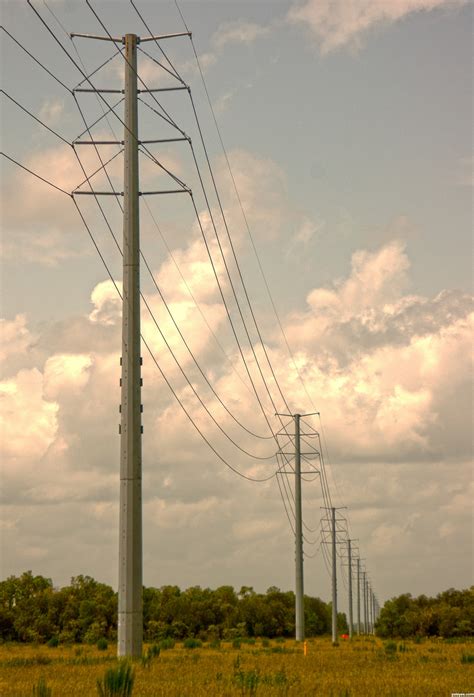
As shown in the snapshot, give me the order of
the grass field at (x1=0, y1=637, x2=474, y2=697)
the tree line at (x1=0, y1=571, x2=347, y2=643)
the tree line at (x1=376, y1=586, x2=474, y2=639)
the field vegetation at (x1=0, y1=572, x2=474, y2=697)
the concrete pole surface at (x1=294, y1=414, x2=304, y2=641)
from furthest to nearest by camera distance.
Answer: the tree line at (x1=376, y1=586, x2=474, y2=639)
the tree line at (x1=0, y1=571, x2=347, y2=643)
the concrete pole surface at (x1=294, y1=414, x2=304, y2=641)
the field vegetation at (x1=0, y1=572, x2=474, y2=697)
the grass field at (x1=0, y1=637, x2=474, y2=697)

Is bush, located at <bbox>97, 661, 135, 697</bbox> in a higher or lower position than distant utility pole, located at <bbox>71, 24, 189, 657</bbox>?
lower

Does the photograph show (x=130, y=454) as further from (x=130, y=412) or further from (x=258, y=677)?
(x=258, y=677)

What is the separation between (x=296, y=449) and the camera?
64.7 meters

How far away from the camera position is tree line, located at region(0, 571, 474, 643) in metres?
77.9

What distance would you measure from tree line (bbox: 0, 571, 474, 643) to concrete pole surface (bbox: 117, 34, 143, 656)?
4709 centimetres

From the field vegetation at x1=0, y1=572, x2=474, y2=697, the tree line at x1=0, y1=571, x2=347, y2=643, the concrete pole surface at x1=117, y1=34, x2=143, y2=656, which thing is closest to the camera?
the field vegetation at x1=0, y1=572, x2=474, y2=697

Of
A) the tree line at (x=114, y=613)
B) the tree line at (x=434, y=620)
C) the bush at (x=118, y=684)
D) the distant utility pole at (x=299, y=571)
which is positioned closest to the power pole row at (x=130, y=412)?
the bush at (x=118, y=684)

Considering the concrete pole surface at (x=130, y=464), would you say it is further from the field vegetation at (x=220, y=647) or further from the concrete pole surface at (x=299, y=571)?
the concrete pole surface at (x=299, y=571)

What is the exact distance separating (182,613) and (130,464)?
66758 mm

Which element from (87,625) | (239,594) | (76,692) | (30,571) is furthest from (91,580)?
(76,692)

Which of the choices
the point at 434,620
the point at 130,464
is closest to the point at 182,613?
the point at 434,620

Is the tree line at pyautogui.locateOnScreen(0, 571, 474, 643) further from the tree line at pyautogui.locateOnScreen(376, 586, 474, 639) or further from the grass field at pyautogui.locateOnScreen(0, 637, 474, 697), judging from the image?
the grass field at pyautogui.locateOnScreen(0, 637, 474, 697)

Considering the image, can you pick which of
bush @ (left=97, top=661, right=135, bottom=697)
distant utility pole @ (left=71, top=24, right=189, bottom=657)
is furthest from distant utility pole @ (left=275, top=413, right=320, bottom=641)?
bush @ (left=97, top=661, right=135, bottom=697)

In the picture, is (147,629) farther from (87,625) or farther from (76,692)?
(76,692)
